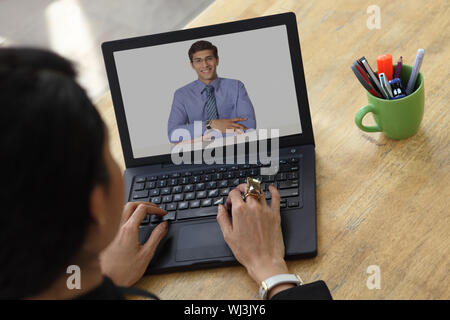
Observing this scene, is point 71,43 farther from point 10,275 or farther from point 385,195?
point 10,275

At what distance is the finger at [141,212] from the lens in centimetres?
98

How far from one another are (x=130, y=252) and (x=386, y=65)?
0.56 meters

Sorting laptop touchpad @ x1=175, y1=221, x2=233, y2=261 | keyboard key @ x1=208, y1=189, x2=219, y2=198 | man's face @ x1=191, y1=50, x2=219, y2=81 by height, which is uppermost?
man's face @ x1=191, y1=50, x2=219, y2=81

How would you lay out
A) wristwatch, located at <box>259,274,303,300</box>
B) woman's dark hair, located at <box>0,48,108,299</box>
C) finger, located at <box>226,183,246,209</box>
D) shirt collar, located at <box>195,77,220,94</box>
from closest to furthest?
woman's dark hair, located at <box>0,48,108,299</box> → wristwatch, located at <box>259,274,303,300</box> → finger, located at <box>226,183,246,209</box> → shirt collar, located at <box>195,77,220,94</box>

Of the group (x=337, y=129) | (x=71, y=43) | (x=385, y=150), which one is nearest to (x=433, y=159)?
(x=385, y=150)

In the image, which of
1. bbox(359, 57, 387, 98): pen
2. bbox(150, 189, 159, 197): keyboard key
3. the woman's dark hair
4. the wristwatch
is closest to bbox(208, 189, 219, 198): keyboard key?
bbox(150, 189, 159, 197): keyboard key

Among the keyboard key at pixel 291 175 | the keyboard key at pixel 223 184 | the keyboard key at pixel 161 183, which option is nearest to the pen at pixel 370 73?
the keyboard key at pixel 291 175

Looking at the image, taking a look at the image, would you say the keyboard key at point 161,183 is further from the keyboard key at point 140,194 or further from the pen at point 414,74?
the pen at point 414,74

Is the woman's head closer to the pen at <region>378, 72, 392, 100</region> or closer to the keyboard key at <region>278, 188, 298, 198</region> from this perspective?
the keyboard key at <region>278, 188, 298, 198</region>

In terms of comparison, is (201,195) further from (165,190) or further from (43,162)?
(43,162)

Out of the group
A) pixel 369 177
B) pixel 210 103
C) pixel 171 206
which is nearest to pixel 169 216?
pixel 171 206

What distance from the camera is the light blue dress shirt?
108cm

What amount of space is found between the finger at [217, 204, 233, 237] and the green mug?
0.99 ft

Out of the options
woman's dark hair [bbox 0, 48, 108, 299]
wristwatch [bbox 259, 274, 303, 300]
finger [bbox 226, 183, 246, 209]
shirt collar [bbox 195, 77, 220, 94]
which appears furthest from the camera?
shirt collar [bbox 195, 77, 220, 94]
